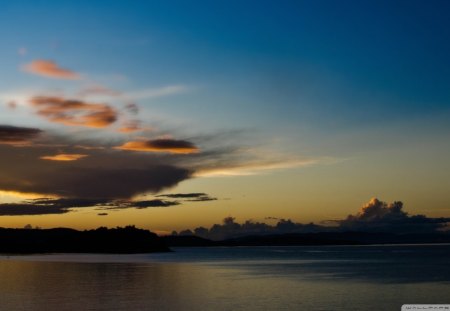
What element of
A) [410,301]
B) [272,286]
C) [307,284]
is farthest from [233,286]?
[410,301]

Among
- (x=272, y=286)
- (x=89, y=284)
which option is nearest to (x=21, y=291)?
(x=89, y=284)

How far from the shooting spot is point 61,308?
213 ft

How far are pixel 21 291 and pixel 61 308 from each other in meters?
22.7

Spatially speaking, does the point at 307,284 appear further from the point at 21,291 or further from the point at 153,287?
the point at 21,291

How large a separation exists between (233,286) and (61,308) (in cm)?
3305

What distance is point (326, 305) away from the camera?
6588cm

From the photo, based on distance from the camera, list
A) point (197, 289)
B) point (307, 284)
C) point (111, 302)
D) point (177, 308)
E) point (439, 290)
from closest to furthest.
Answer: point (177, 308), point (111, 302), point (439, 290), point (197, 289), point (307, 284)

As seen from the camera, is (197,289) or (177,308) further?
(197,289)

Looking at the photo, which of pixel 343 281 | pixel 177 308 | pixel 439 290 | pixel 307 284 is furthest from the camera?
pixel 343 281

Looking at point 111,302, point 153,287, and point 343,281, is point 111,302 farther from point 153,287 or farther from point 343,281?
point 343,281

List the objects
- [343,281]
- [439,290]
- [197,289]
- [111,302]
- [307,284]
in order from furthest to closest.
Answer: [343,281]
[307,284]
[197,289]
[439,290]
[111,302]

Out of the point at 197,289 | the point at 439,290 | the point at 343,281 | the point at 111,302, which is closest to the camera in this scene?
the point at 111,302

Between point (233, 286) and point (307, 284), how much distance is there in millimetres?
12581

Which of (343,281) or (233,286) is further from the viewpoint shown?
(343,281)
